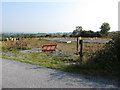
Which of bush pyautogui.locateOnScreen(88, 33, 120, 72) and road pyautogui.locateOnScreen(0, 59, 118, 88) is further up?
bush pyautogui.locateOnScreen(88, 33, 120, 72)

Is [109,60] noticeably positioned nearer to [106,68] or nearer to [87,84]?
[106,68]

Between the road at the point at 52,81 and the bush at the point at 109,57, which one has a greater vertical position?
the bush at the point at 109,57

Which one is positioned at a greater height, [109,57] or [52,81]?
[109,57]

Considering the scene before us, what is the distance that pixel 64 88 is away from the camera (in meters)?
3.52

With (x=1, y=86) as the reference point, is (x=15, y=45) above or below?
above

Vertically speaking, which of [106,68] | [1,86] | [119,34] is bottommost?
[1,86]

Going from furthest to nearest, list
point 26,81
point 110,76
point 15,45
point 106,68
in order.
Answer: point 15,45 → point 106,68 → point 110,76 → point 26,81

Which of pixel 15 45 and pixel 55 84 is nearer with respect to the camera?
pixel 55 84

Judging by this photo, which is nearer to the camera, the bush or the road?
the road

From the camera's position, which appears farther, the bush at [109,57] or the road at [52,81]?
the bush at [109,57]

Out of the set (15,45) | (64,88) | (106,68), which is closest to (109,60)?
(106,68)

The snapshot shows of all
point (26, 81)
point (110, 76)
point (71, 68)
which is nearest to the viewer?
point (26, 81)

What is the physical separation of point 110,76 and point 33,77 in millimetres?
2820

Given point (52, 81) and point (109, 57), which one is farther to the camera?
point (109, 57)
